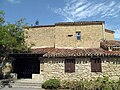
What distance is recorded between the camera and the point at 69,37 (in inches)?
1053

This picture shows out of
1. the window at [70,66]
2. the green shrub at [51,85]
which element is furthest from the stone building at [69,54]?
the green shrub at [51,85]

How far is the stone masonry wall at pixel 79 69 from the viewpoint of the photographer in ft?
66.2

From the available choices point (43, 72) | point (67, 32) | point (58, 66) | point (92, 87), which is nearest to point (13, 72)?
point (43, 72)

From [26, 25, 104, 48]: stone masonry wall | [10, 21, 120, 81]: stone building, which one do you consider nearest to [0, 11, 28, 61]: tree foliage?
[10, 21, 120, 81]: stone building

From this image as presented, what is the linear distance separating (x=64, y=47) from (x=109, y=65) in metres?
8.05

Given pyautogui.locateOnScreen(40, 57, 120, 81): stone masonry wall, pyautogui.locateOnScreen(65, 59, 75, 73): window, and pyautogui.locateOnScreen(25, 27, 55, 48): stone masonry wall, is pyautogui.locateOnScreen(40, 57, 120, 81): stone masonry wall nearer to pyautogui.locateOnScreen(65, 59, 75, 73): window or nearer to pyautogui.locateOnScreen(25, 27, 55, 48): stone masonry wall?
pyautogui.locateOnScreen(65, 59, 75, 73): window

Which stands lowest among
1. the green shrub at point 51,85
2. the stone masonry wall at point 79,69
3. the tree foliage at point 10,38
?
the green shrub at point 51,85

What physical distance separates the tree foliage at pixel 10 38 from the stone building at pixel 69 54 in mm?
1368

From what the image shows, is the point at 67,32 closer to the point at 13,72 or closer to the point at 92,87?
the point at 13,72

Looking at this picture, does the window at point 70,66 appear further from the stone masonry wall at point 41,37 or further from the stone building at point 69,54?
the stone masonry wall at point 41,37

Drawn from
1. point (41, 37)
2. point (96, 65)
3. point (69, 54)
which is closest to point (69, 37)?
point (41, 37)

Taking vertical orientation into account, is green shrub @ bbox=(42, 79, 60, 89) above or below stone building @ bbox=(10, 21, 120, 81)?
below

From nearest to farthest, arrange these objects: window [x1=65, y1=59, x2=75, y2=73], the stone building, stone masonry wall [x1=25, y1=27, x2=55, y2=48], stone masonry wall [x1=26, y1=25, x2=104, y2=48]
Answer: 1. the stone building
2. window [x1=65, y1=59, x2=75, y2=73]
3. stone masonry wall [x1=26, y1=25, x2=104, y2=48]
4. stone masonry wall [x1=25, y1=27, x2=55, y2=48]

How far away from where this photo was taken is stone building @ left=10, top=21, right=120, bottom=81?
2041cm
